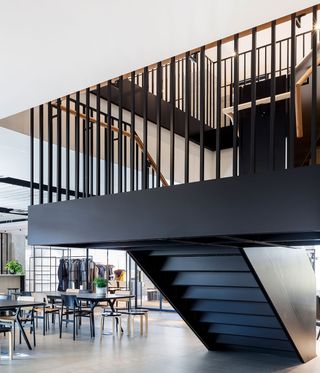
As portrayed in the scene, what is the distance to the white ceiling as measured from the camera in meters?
3.17

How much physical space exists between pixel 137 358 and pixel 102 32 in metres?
5.45

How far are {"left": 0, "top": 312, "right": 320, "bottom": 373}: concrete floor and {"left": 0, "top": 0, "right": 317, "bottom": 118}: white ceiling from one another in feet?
14.0

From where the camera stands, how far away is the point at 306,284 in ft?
25.5

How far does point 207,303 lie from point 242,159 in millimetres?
2459

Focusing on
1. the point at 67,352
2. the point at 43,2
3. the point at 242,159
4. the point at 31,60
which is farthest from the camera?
the point at 67,352

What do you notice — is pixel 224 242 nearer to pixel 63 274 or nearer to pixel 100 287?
pixel 100 287

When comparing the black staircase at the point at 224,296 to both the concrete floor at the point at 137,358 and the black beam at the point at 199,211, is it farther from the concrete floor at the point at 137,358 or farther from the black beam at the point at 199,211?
the black beam at the point at 199,211

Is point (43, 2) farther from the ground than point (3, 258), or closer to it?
farther from the ground

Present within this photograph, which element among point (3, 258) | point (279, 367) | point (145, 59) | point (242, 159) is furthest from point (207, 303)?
point (3, 258)

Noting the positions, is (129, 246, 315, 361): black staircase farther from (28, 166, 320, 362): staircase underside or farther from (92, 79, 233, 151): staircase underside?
(92, 79, 233, 151): staircase underside

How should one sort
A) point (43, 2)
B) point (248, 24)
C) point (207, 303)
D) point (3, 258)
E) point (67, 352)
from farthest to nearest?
point (3, 258) < point (67, 352) < point (207, 303) < point (248, 24) < point (43, 2)

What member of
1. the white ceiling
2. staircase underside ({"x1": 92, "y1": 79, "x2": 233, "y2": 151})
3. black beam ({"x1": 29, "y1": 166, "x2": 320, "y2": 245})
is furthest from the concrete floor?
the white ceiling

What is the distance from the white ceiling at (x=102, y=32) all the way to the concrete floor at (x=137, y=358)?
4253mm

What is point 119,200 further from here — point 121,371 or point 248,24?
point 121,371
